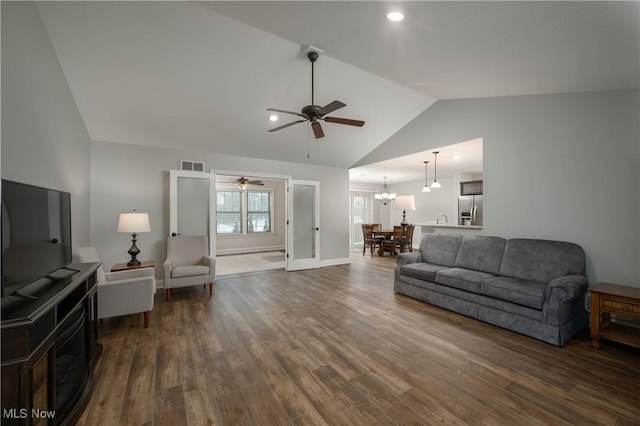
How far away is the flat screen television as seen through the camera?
1.42m

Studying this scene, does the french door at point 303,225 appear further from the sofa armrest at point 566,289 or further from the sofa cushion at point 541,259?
the sofa armrest at point 566,289

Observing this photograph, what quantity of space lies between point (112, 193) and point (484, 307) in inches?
225

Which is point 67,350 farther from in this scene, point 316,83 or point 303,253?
point 303,253

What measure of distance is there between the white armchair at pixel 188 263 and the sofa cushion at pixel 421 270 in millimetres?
3097

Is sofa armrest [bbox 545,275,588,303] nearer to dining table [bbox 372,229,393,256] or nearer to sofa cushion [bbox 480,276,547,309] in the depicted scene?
sofa cushion [bbox 480,276,547,309]

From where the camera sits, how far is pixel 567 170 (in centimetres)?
326

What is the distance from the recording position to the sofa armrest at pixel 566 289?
263 cm

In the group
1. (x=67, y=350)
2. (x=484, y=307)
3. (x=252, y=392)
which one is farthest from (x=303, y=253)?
(x=67, y=350)

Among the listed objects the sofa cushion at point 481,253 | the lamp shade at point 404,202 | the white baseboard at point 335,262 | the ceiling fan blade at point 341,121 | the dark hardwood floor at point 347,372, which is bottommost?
the dark hardwood floor at point 347,372

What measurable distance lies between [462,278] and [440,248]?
929 millimetres

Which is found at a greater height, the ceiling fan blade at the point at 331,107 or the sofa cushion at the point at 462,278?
the ceiling fan blade at the point at 331,107

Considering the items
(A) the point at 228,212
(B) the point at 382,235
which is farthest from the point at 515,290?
(A) the point at 228,212

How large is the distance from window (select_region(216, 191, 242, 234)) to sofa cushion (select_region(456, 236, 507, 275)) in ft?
22.4

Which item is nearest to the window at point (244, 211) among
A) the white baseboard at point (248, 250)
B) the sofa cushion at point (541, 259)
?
the white baseboard at point (248, 250)
